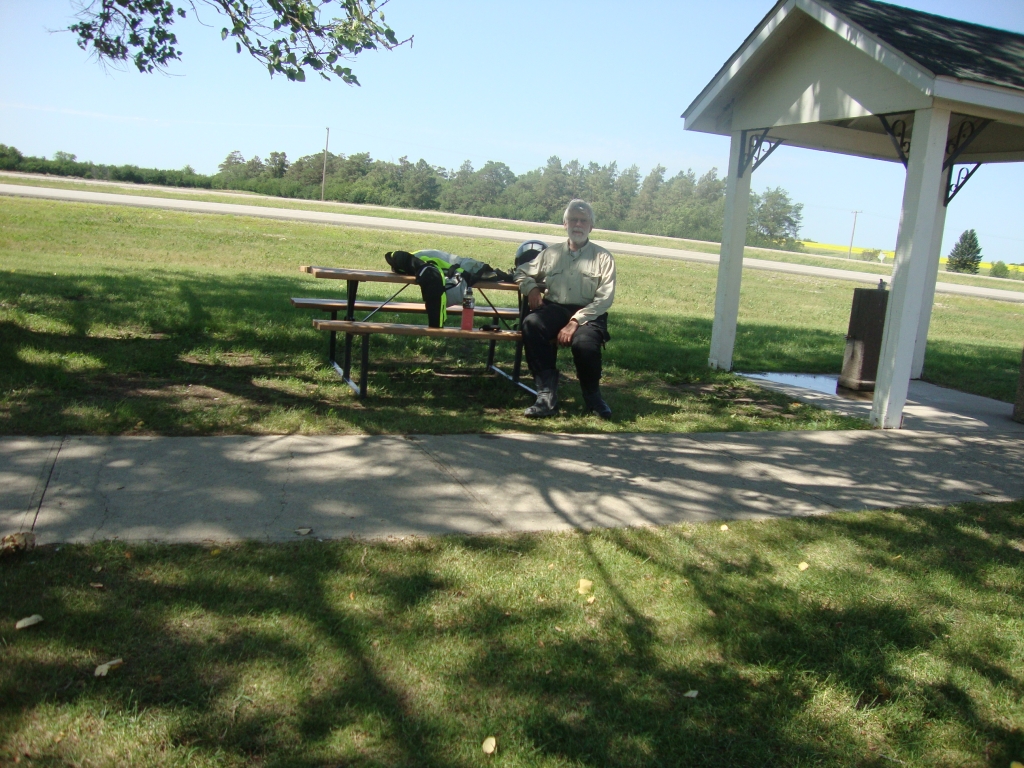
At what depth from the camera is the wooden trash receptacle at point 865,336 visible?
30.3 ft

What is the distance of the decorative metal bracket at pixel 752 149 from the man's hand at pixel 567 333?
3.87 metres

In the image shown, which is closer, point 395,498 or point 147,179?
point 395,498

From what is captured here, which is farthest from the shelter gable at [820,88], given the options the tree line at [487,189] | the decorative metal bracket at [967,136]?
the tree line at [487,189]

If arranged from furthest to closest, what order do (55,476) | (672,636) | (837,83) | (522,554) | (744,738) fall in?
(837,83) < (55,476) < (522,554) < (672,636) < (744,738)

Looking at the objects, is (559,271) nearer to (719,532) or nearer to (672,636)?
(719,532)

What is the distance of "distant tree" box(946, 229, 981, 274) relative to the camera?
177 ft

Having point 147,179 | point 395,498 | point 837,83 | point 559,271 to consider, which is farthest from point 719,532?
point 147,179

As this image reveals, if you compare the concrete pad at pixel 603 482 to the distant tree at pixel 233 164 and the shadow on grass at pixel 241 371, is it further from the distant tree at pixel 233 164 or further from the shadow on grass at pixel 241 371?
the distant tree at pixel 233 164

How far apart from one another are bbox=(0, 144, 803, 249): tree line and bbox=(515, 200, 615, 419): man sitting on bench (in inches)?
1365

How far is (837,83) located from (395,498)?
6190 millimetres

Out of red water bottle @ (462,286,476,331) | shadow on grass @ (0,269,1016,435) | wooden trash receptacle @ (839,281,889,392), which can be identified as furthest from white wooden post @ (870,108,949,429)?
red water bottle @ (462,286,476,331)

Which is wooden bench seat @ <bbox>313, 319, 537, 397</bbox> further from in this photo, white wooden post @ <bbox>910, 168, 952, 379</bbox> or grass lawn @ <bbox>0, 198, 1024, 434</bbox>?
white wooden post @ <bbox>910, 168, 952, 379</bbox>

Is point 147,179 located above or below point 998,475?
above

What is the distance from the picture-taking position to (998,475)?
6180 mm
